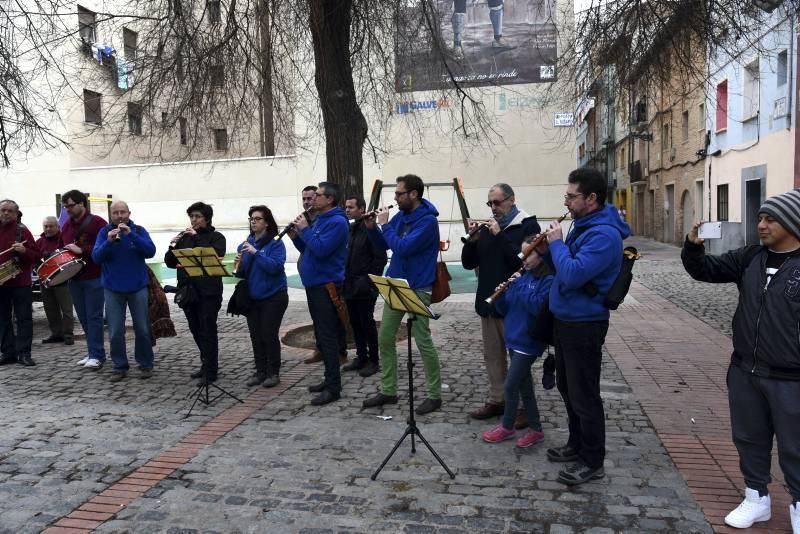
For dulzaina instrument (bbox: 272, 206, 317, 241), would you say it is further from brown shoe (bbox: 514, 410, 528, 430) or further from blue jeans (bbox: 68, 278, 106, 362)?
brown shoe (bbox: 514, 410, 528, 430)

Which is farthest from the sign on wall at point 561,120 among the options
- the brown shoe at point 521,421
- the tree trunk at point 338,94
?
the brown shoe at point 521,421

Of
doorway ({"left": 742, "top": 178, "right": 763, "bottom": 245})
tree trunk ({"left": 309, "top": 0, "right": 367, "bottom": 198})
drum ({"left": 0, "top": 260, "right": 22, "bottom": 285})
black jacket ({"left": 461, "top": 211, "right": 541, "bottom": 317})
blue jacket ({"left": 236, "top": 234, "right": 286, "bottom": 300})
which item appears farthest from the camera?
doorway ({"left": 742, "top": 178, "right": 763, "bottom": 245})

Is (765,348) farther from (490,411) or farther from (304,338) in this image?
(304,338)

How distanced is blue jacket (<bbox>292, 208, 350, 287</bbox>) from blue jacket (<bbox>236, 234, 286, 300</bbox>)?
0.40 metres

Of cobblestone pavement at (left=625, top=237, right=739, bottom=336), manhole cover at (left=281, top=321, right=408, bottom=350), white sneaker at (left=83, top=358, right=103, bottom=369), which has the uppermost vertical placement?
white sneaker at (left=83, top=358, right=103, bottom=369)

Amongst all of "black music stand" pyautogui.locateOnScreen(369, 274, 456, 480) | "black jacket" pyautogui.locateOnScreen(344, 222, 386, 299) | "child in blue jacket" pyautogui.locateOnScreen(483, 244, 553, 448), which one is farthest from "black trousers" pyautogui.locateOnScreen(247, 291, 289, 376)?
"child in blue jacket" pyautogui.locateOnScreen(483, 244, 553, 448)

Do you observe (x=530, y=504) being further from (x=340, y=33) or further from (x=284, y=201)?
(x=284, y=201)

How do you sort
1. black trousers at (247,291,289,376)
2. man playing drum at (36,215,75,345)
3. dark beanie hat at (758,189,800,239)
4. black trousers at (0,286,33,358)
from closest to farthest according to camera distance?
dark beanie hat at (758,189,800,239)
black trousers at (247,291,289,376)
black trousers at (0,286,33,358)
man playing drum at (36,215,75,345)

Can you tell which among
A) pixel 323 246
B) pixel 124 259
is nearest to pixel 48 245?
pixel 124 259

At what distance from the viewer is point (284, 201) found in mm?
20938

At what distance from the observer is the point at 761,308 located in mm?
3152

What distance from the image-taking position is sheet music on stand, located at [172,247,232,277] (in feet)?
18.5

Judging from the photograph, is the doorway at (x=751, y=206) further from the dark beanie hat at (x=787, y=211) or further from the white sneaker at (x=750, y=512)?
the dark beanie hat at (x=787, y=211)

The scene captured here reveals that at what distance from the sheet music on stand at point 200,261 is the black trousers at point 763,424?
408cm
